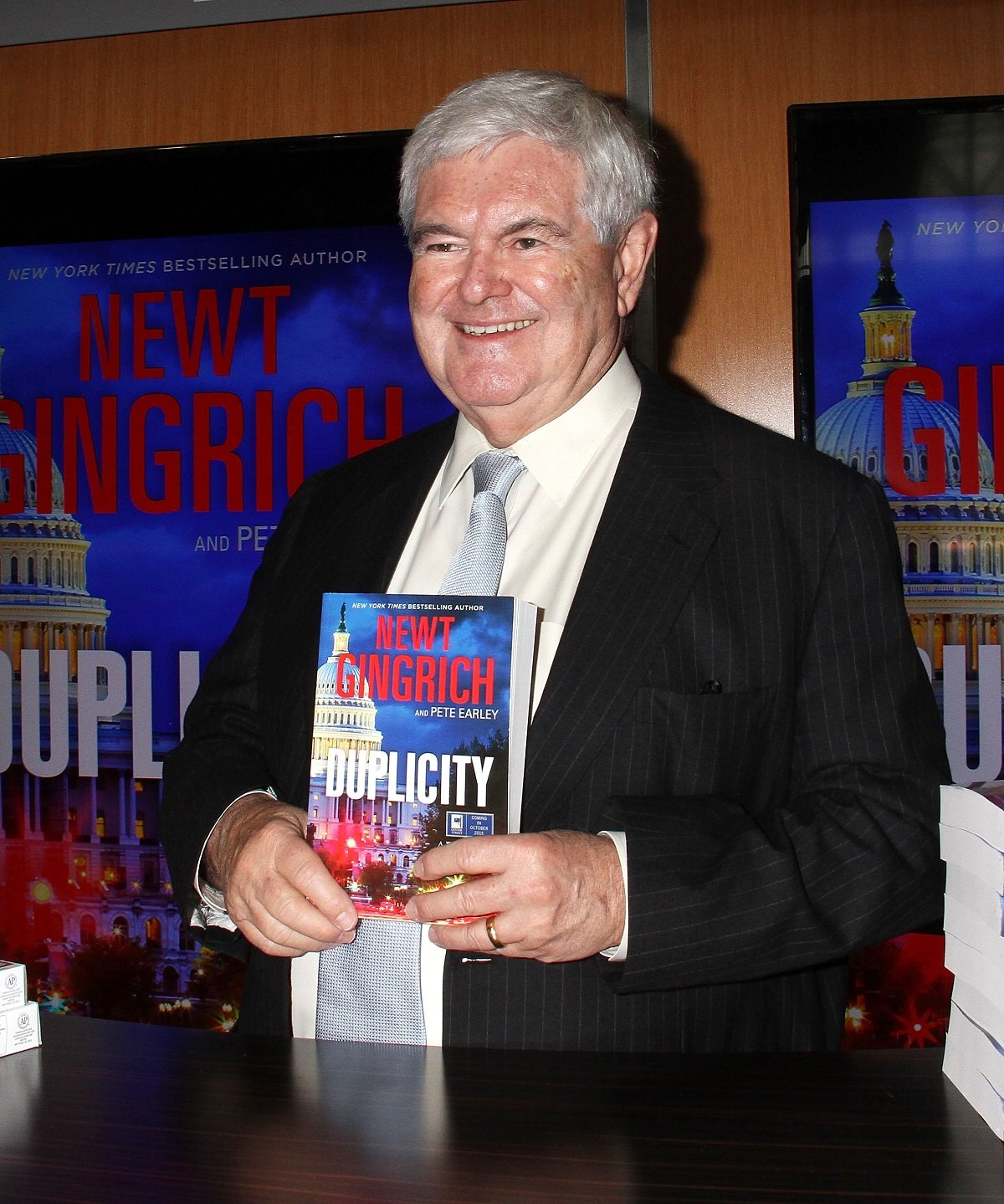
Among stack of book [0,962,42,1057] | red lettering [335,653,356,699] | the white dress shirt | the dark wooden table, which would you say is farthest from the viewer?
the white dress shirt

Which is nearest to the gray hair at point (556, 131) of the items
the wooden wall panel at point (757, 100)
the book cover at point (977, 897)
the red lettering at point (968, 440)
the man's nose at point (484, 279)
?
the man's nose at point (484, 279)

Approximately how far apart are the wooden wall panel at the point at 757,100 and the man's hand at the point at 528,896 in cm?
191

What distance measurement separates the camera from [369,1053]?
1.04 metres

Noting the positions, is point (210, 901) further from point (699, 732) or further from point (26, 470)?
point (26, 470)

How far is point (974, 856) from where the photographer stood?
0.94 m

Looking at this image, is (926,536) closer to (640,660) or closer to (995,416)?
(995,416)

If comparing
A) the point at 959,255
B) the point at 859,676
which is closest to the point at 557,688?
the point at 859,676

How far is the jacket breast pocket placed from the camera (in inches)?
50.8

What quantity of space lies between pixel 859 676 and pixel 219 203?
2.26 m

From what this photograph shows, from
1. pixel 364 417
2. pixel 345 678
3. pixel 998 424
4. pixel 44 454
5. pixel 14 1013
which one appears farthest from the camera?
pixel 44 454

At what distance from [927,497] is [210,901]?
1.99 metres

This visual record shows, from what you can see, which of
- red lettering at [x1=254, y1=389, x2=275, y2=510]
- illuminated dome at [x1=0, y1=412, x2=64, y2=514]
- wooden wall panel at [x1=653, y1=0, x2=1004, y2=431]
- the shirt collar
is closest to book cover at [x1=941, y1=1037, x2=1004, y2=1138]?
the shirt collar

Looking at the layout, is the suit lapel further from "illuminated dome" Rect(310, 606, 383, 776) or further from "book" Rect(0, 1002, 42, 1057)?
"book" Rect(0, 1002, 42, 1057)

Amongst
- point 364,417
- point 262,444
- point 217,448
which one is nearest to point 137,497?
point 217,448
